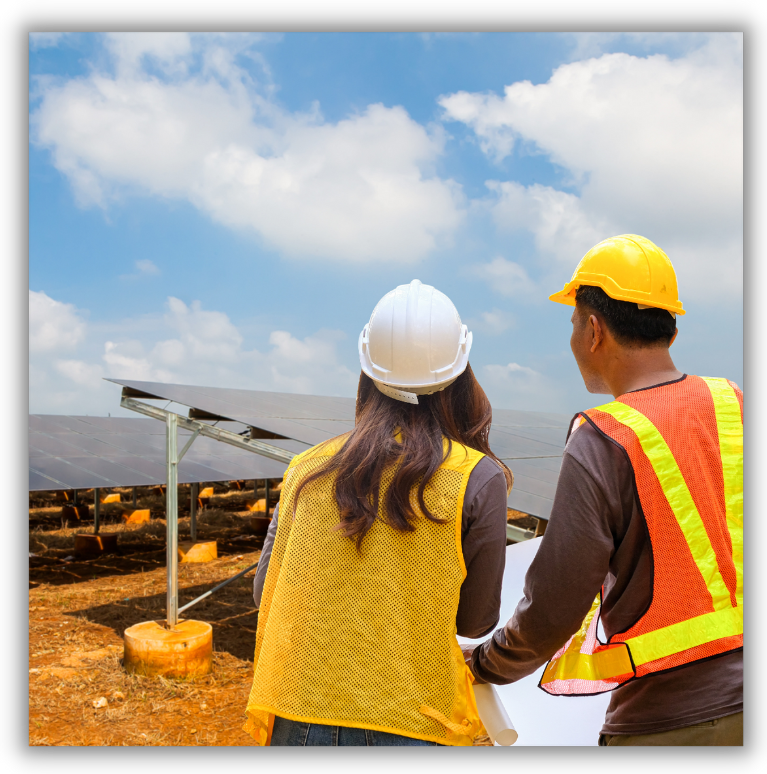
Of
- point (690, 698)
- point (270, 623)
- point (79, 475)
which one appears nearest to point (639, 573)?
point (690, 698)

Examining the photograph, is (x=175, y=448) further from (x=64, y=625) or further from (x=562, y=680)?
(x=562, y=680)

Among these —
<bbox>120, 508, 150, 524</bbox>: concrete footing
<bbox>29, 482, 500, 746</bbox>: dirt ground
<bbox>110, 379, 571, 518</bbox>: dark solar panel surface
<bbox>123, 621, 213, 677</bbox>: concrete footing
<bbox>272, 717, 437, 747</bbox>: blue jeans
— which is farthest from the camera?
<bbox>120, 508, 150, 524</bbox>: concrete footing

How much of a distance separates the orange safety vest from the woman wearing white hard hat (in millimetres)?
296

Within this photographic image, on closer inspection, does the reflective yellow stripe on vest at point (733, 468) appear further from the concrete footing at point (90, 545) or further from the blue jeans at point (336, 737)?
the concrete footing at point (90, 545)

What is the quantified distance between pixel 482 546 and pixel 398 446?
0.30 meters

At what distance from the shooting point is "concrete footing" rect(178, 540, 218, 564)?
11578 millimetres

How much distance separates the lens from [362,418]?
5.44 ft

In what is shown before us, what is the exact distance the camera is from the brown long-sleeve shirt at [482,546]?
1441 mm

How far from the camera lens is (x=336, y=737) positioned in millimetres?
1410

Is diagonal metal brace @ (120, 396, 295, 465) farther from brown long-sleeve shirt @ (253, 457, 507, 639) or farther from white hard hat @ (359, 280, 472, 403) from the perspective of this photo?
brown long-sleeve shirt @ (253, 457, 507, 639)

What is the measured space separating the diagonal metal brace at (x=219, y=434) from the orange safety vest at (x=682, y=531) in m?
4.38

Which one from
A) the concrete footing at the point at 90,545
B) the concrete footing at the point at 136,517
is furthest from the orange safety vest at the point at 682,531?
the concrete footing at the point at 136,517

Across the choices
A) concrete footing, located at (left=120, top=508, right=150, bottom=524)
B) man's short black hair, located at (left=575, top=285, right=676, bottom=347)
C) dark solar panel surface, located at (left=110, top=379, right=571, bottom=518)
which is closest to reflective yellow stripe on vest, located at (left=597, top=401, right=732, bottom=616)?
man's short black hair, located at (left=575, top=285, right=676, bottom=347)

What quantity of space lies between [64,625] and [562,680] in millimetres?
8498
